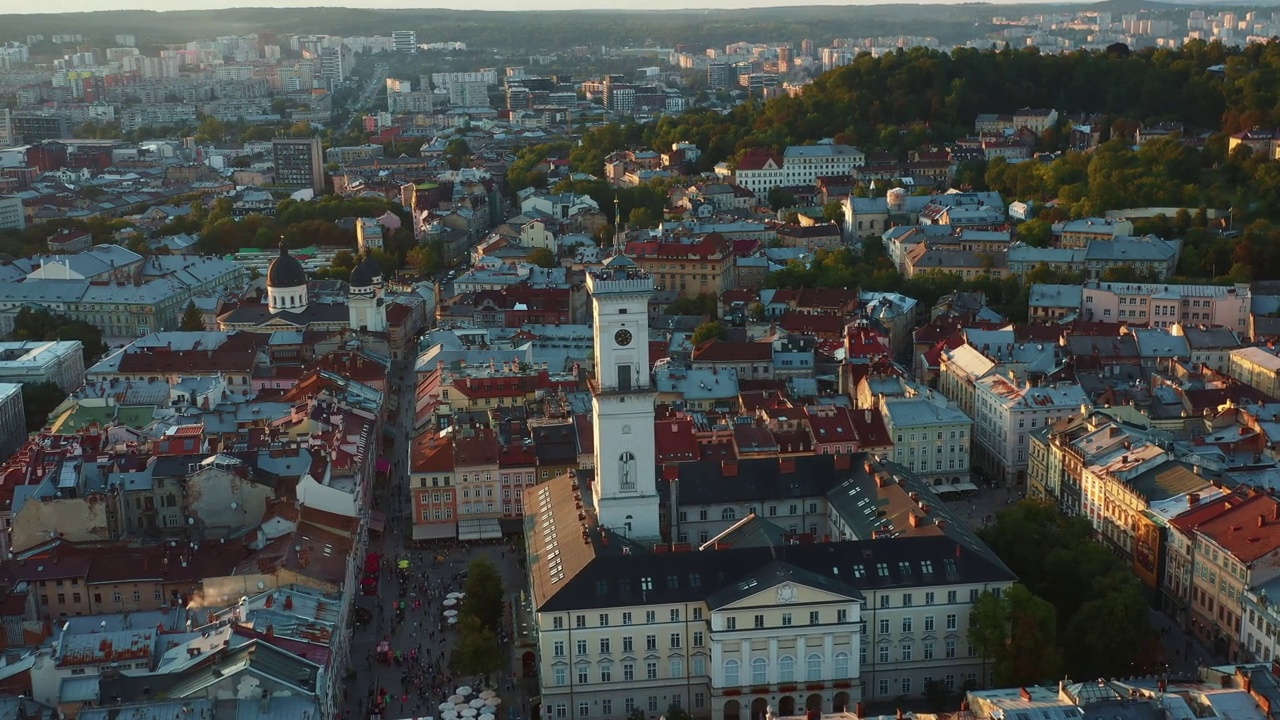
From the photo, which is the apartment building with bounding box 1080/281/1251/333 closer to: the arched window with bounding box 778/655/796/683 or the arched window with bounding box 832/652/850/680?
the arched window with bounding box 832/652/850/680

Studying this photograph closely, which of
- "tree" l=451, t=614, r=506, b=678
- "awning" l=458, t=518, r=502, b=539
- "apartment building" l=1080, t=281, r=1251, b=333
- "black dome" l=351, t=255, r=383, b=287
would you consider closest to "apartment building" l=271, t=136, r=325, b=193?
"black dome" l=351, t=255, r=383, b=287

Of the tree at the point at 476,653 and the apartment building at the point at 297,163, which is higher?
the apartment building at the point at 297,163

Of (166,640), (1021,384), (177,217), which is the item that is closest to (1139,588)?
(1021,384)

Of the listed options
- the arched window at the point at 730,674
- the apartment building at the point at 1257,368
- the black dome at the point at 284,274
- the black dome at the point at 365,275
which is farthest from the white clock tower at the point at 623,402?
the black dome at the point at 284,274

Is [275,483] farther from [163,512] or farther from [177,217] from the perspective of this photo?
[177,217]

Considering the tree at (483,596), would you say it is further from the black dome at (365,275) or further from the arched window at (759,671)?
the black dome at (365,275)

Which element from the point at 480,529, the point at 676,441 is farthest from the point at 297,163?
the point at 676,441
